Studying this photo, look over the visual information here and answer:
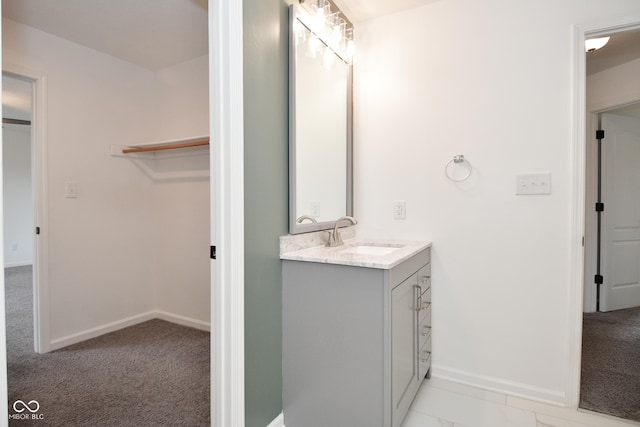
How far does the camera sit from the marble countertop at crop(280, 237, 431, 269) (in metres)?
1.52

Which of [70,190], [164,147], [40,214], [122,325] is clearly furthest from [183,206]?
[122,325]

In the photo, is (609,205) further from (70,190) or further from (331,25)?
(70,190)

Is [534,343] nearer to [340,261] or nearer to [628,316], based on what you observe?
[340,261]

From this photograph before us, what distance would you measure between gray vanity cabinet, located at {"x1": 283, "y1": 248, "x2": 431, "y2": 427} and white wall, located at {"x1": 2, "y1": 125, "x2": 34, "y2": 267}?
6.16m

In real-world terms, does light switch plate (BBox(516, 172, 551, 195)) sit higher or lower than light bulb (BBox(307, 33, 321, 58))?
lower

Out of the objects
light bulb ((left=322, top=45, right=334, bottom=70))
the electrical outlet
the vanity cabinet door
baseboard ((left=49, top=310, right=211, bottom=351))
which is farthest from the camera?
baseboard ((left=49, top=310, right=211, bottom=351))

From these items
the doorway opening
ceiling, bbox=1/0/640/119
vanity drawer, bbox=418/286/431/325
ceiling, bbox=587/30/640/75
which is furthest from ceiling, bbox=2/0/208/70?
the doorway opening

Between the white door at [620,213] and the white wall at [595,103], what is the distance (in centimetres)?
9

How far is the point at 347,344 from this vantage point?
1.58 m

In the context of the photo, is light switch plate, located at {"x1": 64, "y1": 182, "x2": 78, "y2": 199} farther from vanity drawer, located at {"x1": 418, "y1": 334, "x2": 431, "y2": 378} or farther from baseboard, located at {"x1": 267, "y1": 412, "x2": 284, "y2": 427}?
vanity drawer, located at {"x1": 418, "y1": 334, "x2": 431, "y2": 378}

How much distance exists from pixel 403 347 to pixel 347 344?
0.99 ft

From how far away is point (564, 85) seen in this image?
1906 millimetres

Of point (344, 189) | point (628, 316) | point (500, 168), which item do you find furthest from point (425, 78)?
point (628, 316)

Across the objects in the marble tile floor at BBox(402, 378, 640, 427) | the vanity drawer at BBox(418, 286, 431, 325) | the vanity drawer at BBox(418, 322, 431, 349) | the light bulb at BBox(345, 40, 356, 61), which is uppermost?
the light bulb at BBox(345, 40, 356, 61)
